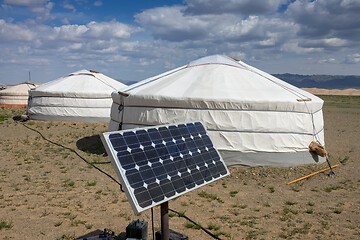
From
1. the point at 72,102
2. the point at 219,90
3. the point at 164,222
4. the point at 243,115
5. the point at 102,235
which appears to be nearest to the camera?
the point at 164,222

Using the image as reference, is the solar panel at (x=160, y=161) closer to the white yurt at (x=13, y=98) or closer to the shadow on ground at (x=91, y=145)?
the shadow on ground at (x=91, y=145)

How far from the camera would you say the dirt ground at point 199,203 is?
4.61 meters

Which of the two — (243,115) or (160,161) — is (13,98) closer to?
(243,115)

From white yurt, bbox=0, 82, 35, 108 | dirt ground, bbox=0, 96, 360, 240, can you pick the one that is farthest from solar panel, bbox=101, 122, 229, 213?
white yurt, bbox=0, 82, 35, 108

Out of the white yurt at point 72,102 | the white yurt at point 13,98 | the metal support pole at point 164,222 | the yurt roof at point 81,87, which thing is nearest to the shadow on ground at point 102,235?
the metal support pole at point 164,222

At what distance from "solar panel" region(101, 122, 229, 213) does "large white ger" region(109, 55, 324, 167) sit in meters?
3.38

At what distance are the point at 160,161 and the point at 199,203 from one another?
2701 mm

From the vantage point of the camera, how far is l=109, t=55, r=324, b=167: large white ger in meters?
7.45

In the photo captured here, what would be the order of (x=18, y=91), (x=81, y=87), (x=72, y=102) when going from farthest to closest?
(x=18, y=91), (x=81, y=87), (x=72, y=102)

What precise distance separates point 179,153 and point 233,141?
4019mm

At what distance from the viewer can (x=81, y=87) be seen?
1572 cm

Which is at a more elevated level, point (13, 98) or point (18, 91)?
point (18, 91)

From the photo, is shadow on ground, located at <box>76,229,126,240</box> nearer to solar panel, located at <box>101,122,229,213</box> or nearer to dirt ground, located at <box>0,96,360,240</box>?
dirt ground, located at <box>0,96,360,240</box>

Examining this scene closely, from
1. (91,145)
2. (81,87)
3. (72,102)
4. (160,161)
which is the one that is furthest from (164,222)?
(81,87)
